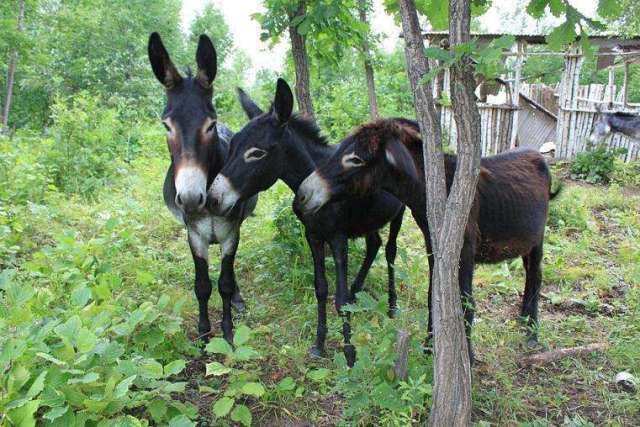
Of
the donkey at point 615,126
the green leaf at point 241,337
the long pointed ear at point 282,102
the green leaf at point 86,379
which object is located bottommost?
the donkey at point 615,126

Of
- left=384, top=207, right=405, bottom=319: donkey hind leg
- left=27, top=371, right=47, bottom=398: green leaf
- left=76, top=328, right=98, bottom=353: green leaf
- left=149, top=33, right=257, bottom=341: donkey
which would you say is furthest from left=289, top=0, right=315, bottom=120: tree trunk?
left=27, top=371, right=47, bottom=398: green leaf

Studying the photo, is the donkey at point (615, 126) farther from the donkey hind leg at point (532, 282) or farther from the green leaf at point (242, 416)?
the green leaf at point (242, 416)

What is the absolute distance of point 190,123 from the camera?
3127 millimetres

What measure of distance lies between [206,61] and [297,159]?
929mm

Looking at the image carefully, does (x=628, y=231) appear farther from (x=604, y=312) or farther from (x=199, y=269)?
(x=199, y=269)

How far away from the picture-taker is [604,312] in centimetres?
434

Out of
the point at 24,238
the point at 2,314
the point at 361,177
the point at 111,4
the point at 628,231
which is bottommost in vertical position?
the point at 628,231

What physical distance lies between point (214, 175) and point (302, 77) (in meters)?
1.77

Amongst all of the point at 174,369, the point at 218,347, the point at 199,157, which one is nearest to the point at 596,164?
the point at 199,157

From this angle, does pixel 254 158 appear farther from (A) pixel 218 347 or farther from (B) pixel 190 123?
(A) pixel 218 347

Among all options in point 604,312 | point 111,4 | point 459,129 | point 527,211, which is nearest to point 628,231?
point 604,312

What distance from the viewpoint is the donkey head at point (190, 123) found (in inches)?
119

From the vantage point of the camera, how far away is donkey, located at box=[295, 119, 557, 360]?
3.20 meters

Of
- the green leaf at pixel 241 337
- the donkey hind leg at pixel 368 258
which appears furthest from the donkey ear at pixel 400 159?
the green leaf at pixel 241 337
